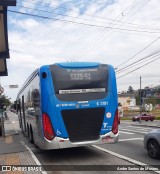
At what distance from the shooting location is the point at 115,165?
924 centimetres

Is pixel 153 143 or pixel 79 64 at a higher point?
pixel 79 64

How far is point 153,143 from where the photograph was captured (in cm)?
1025

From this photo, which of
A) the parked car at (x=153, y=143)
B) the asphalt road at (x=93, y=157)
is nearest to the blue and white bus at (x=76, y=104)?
the asphalt road at (x=93, y=157)

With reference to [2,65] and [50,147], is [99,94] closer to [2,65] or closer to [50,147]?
[50,147]

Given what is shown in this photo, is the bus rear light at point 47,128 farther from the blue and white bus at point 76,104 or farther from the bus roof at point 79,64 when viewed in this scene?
the bus roof at point 79,64

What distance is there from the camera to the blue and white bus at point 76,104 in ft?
32.8

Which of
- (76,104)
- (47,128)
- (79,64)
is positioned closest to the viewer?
(47,128)

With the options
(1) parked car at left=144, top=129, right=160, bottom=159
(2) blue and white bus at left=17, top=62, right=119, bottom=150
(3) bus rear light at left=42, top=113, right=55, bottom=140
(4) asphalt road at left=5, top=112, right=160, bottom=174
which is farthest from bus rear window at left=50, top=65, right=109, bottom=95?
(4) asphalt road at left=5, top=112, right=160, bottom=174

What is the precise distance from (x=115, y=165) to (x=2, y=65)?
18.1 metres

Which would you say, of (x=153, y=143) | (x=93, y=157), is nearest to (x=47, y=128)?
(x=93, y=157)

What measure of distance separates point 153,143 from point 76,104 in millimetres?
2627

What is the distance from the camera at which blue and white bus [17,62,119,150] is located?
32.8ft

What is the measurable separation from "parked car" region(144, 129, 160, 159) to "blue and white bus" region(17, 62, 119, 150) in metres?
1.04

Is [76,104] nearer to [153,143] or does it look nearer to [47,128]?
[47,128]
